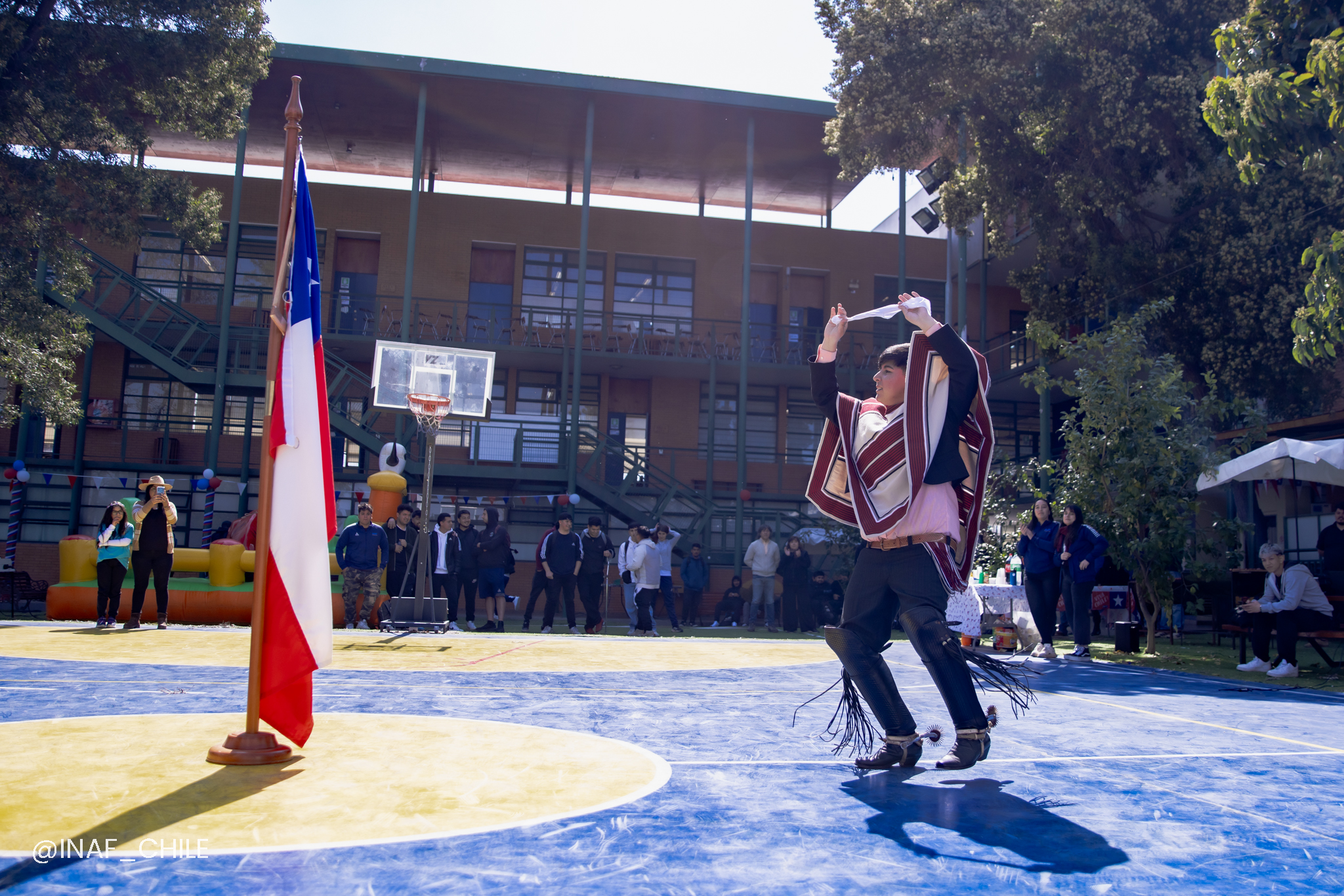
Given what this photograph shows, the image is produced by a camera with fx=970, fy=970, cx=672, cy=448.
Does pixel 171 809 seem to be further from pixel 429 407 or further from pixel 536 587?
pixel 536 587

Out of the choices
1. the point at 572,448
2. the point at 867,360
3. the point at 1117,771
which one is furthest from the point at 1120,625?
the point at 867,360

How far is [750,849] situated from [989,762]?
4.99ft

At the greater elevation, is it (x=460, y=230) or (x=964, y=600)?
(x=460, y=230)

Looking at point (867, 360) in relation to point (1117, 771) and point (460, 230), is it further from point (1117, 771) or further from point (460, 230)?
point (1117, 771)

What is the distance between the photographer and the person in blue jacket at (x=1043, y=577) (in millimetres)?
9156

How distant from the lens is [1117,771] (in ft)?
10.8

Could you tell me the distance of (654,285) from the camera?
23.3 metres

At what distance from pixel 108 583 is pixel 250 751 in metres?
8.18

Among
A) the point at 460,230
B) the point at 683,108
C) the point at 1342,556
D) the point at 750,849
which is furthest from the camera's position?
the point at 460,230

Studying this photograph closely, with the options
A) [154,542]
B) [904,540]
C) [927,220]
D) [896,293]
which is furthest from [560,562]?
[927,220]

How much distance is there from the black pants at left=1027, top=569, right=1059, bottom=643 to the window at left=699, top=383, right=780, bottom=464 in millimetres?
13623

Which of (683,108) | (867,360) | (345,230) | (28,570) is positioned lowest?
(28,570)

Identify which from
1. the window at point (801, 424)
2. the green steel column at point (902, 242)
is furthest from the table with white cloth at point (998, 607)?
the window at point (801, 424)

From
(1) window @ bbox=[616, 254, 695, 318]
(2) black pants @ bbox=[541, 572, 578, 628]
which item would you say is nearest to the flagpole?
(2) black pants @ bbox=[541, 572, 578, 628]
